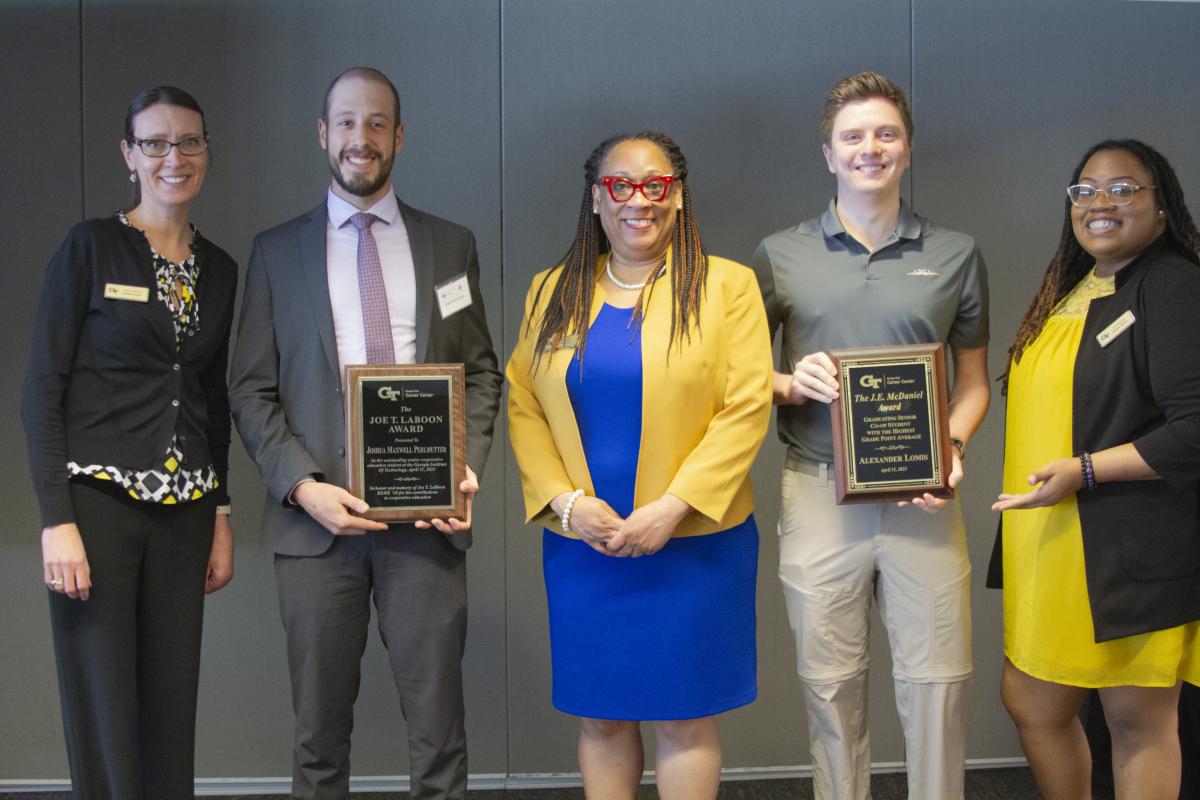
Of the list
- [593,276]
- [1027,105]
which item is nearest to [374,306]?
[593,276]

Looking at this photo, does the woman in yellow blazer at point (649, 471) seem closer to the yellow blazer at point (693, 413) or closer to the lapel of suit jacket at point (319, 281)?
the yellow blazer at point (693, 413)

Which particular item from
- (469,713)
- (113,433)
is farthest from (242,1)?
(469,713)

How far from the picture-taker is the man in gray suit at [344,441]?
274 cm

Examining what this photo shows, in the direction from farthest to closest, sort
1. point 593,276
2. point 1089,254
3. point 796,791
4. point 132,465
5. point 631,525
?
1. point 796,791
2. point 1089,254
3. point 593,276
4. point 132,465
5. point 631,525

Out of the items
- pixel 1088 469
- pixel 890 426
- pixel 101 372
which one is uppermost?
pixel 101 372

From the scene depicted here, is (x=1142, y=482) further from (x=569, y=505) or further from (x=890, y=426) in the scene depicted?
(x=569, y=505)

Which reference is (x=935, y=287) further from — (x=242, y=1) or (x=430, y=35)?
(x=242, y=1)

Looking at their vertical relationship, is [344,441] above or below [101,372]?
below

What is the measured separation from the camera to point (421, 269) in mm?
2844

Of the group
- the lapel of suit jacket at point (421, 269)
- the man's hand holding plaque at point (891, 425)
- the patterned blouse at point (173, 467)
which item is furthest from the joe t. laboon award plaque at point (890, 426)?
the patterned blouse at point (173, 467)

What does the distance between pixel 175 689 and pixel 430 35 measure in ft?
7.61

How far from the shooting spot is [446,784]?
2.78 meters

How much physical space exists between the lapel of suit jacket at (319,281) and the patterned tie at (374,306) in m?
0.08

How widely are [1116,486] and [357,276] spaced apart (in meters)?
1.92
